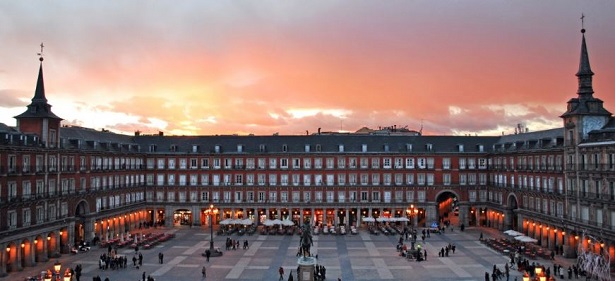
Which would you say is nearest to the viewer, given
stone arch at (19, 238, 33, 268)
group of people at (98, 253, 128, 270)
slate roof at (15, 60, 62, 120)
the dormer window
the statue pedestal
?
the statue pedestal

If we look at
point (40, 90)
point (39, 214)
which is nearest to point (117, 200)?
point (39, 214)

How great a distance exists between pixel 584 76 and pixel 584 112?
203 inches

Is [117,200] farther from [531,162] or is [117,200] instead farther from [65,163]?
[531,162]

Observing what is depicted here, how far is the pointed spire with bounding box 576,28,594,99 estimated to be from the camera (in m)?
62.6

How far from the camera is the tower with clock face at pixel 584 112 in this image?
60.9 m

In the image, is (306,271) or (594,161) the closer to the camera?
(306,271)

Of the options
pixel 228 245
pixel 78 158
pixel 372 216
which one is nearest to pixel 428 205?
pixel 372 216

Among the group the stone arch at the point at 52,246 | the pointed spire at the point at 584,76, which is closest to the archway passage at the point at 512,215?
the pointed spire at the point at 584,76

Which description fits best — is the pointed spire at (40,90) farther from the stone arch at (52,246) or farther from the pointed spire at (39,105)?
the stone arch at (52,246)

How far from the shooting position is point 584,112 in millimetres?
60875

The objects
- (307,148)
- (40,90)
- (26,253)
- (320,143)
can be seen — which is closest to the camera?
(26,253)

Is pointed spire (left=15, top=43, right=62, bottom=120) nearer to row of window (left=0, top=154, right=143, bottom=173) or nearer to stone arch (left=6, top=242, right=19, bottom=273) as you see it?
row of window (left=0, top=154, right=143, bottom=173)

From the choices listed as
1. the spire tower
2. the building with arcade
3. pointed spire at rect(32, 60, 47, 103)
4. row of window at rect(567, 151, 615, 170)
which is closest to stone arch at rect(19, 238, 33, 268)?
the building with arcade

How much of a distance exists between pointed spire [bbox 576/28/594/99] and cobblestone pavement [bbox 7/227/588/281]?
19.7 metres
